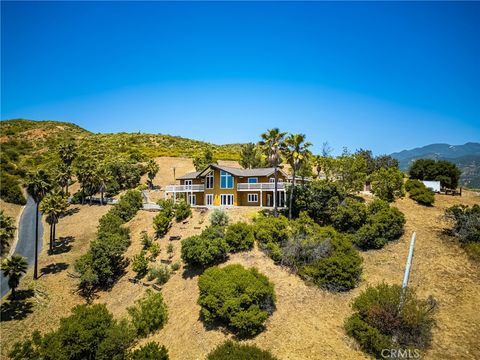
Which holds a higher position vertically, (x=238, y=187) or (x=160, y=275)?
(x=238, y=187)

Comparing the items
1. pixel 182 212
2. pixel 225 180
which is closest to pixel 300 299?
pixel 182 212

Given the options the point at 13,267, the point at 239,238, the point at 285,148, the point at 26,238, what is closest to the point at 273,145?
the point at 285,148

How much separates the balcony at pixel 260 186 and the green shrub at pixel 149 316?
21.3 m

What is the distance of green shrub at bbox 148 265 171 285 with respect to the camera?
33.0 meters

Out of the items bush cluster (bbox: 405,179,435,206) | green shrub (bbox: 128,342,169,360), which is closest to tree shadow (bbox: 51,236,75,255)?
green shrub (bbox: 128,342,169,360)

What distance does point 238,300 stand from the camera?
24312 millimetres

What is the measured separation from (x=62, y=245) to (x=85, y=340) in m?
29.4

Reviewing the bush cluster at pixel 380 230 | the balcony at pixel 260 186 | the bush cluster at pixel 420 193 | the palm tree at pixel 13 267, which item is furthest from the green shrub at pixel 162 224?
the bush cluster at pixel 420 193

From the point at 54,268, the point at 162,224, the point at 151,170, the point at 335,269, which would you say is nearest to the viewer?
the point at 335,269

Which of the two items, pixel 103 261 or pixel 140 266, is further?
pixel 103 261

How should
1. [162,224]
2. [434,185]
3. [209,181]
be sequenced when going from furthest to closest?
[434,185] → [209,181] → [162,224]

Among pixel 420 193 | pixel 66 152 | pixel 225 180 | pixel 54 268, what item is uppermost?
pixel 66 152

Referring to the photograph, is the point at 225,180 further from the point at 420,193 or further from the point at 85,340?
the point at 85,340

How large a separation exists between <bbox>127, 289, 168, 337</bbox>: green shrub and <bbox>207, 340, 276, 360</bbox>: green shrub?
812 centimetres
